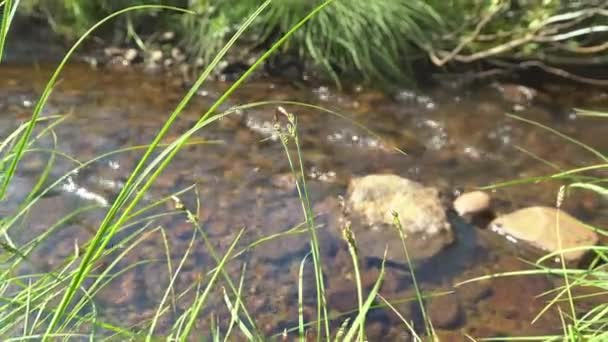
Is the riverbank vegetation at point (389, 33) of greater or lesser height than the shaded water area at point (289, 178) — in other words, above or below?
above

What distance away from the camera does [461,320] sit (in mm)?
2297

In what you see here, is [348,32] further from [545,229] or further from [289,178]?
[545,229]

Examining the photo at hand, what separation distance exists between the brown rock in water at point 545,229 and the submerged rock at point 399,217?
22 centimetres

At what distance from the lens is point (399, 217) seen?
2.73 meters

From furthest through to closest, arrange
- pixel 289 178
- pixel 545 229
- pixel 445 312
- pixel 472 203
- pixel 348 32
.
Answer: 1. pixel 348 32
2. pixel 289 178
3. pixel 472 203
4. pixel 545 229
5. pixel 445 312

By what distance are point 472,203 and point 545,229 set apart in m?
0.30

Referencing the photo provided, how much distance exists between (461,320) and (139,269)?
1.01 m

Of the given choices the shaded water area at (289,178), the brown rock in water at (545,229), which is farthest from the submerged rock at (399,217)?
the brown rock in water at (545,229)

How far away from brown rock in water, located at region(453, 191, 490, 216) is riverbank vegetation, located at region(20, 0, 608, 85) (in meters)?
1.13

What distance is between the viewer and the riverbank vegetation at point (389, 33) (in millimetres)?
3787

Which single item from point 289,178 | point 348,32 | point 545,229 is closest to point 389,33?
point 348,32

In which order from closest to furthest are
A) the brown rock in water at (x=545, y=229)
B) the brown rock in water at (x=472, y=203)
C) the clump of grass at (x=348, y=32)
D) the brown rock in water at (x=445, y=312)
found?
the brown rock in water at (x=445, y=312), the brown rock in water at (x=545, y=229), the brown rock in water at (x=472, y=203), the clump of grass at (x=348, y=32)

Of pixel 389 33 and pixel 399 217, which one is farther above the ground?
pixel 389 33

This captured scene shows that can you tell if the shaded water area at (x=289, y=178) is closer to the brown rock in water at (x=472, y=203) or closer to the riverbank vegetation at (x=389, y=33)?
the brown rock in water at (x=472, y=203)
